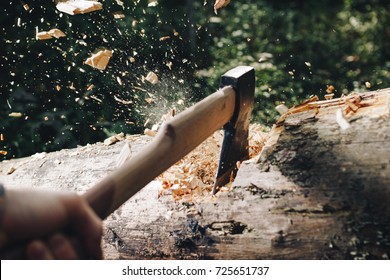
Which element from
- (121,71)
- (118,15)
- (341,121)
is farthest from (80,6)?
(341,121)

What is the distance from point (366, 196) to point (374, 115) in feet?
1.15

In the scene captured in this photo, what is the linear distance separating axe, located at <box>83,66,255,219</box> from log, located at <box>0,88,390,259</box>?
16cm

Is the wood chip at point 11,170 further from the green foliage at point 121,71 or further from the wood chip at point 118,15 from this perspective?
the wood chip at point 118,15

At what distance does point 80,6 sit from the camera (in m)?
2.52

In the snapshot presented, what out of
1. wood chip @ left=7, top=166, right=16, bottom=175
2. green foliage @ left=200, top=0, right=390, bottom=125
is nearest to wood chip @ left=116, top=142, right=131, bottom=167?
wood chip @ left=7, top=166, right=16, bottom=175

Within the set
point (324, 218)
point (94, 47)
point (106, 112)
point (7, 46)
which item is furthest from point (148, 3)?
point (324, 218)

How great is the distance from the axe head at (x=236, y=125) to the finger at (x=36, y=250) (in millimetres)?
839

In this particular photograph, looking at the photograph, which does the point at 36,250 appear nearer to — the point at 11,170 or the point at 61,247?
the point at 61,247

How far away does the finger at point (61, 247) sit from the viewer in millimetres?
720

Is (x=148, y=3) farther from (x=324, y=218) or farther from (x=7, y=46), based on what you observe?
(x=324, y=218)

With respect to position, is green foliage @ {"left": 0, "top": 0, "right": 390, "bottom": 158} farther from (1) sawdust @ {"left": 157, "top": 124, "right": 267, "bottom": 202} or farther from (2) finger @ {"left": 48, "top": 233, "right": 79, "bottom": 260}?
(2) finger @ {"left": 48, "top": 233, "right": 79, "bottom": 260}

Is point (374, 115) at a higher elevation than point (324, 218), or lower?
higher

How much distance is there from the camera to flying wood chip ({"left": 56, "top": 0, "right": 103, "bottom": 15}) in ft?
8.01

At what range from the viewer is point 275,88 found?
4375mm
